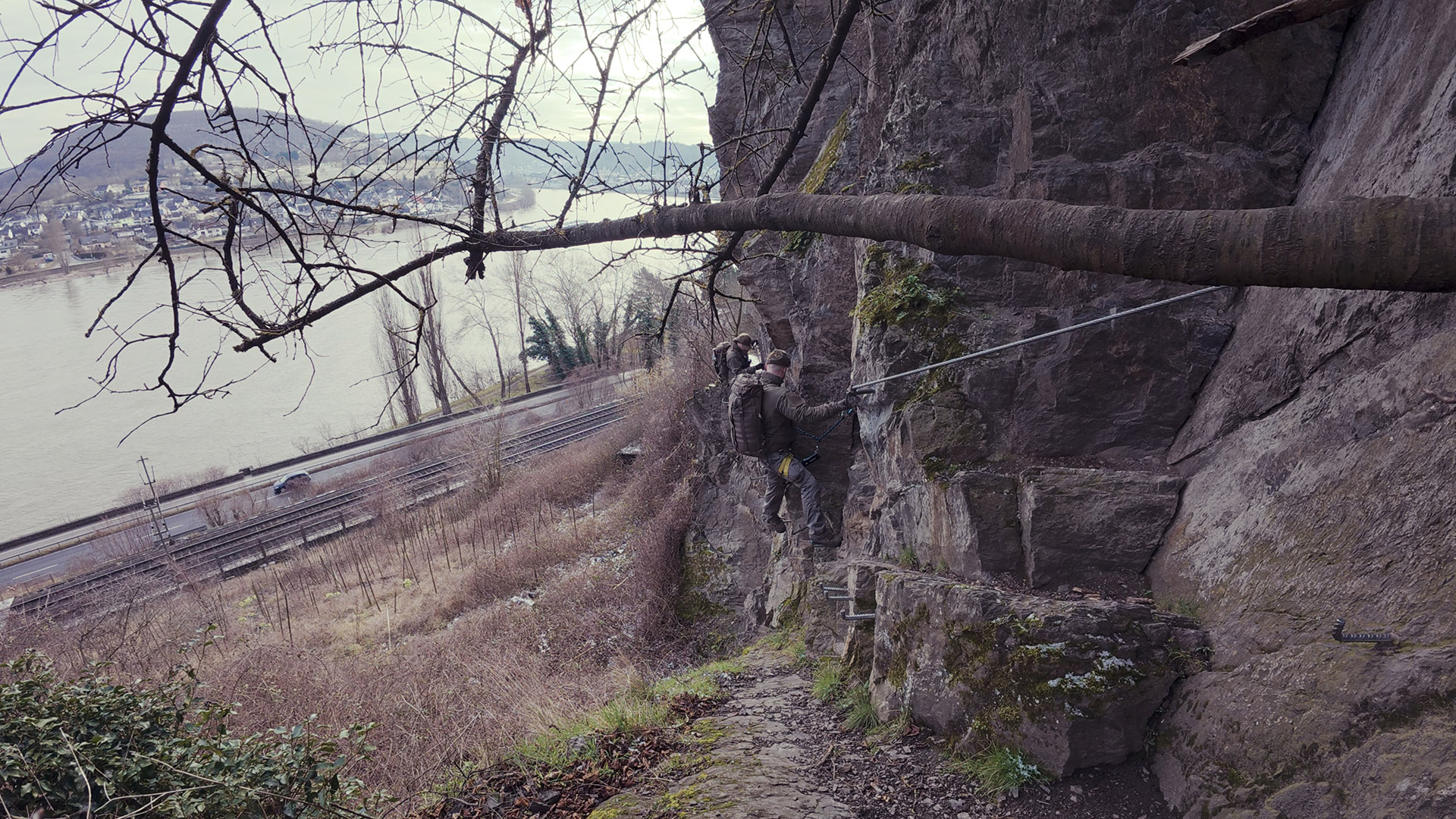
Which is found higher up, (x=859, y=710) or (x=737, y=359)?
(x=737, y=359)

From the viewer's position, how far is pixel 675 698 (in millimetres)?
5734

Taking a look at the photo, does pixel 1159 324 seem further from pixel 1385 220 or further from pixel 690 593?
pixel 690 593

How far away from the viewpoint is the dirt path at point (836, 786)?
3.26 metres

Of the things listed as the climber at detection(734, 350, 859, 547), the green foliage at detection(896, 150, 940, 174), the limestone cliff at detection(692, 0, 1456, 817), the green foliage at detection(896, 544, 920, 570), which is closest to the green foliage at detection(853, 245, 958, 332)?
the limestone cliff at detection(692, 0, 1456, 817)

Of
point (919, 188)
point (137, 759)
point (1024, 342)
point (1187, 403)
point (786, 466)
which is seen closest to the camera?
point (137, 759)

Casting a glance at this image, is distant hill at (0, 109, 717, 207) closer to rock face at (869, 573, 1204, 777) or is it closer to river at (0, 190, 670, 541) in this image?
rock face at (869, 573, 1204, 777)

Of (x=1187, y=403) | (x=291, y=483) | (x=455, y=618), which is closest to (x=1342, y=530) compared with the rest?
(x=1187, y=403)

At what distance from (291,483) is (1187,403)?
100 ft

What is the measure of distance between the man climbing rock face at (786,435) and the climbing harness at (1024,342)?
1376 mm

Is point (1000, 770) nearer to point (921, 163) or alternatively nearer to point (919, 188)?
point (919, 188)

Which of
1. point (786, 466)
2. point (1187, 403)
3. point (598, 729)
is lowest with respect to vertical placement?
point (598, 729)

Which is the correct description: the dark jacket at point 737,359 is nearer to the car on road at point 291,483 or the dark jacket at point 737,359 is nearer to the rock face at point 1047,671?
the rock face at point 1047,671

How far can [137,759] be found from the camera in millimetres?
3393

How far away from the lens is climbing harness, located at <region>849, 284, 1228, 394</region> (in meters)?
3.74
